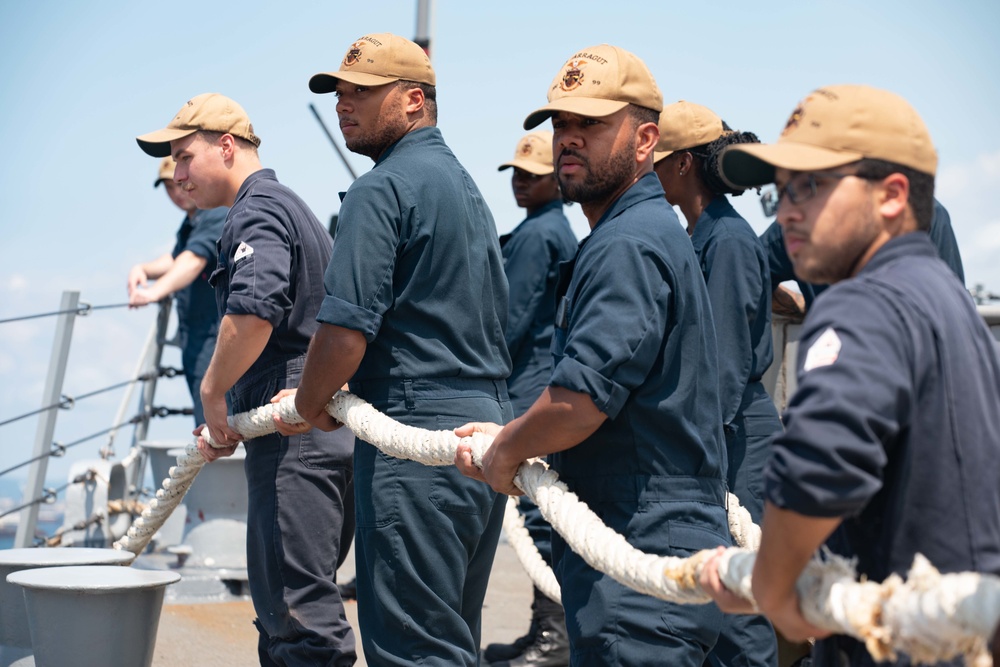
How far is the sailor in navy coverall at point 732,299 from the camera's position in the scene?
397 centimetres

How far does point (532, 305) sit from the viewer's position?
6156 mm

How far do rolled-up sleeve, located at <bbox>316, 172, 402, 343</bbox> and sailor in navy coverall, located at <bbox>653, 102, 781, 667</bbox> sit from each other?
1194mm

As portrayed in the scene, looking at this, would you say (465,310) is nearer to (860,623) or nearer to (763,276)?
(763,276)

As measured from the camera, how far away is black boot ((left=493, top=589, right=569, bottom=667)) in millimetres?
5301

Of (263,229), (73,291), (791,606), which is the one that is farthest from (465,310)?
(73,291)

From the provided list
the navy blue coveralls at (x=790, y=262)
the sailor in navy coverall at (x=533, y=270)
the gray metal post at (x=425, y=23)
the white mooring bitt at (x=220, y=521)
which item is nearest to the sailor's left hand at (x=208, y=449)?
the sailor in navy coverall at (x=533, y=270)

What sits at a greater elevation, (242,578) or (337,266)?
(337,266)

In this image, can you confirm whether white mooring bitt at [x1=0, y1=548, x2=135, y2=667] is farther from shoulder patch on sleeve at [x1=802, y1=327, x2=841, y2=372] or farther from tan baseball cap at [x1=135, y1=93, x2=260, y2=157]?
shoulder patch on sleeve at [x1=802, y1=327, x2=841, y2=372]

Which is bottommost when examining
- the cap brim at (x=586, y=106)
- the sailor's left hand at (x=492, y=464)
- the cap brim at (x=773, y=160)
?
the sailor's left hand at (x=492, y=464)

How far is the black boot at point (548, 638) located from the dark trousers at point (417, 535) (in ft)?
5.64

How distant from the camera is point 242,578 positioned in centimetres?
648

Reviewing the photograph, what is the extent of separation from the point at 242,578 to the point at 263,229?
3.05 metres

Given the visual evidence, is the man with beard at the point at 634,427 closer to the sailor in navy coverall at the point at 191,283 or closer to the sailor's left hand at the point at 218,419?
the sailor's left hand at the point at 218,419

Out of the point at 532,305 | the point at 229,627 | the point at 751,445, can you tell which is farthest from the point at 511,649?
the point at 751,445
